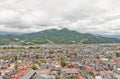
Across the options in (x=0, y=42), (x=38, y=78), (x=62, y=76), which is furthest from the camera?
(x=0, y=42)

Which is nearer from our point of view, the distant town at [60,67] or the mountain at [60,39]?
the distant town at [60,67]

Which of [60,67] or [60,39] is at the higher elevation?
[60,67]

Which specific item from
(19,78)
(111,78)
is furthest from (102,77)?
(19,78)

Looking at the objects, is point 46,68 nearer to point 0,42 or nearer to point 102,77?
point 102,77

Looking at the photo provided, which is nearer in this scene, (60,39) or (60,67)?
(60,67)

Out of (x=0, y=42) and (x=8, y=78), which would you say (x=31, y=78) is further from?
(x=0, y=42)

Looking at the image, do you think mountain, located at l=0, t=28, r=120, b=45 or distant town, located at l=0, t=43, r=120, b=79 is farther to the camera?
mountain, located at l=0, t=28, r=120, b=45

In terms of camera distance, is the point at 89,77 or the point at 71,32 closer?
the point at 89,77

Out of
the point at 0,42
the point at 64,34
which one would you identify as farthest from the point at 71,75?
the point at 64,34

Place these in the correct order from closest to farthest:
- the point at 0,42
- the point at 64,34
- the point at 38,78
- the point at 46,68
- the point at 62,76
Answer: the point at 38,78, the point at 62,76, the point at 46,68, the point at 0,42, the point at 64,34
